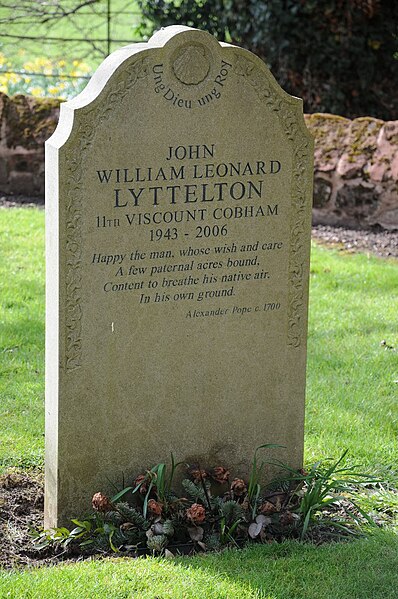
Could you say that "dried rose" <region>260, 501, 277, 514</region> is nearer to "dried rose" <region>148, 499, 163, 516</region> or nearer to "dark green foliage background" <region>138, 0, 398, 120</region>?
"dried rose" <region>148, 499, 163, 516</region>

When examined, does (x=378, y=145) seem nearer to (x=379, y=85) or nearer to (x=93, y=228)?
(x=379, y=85)

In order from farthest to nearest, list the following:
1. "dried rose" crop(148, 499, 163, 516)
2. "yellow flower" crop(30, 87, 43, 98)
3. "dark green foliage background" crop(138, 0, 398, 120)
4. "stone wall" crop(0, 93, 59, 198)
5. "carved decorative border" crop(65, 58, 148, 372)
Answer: "yellow flower" crop(30, 87, 43, 98) < "dark green foliage background" crop(138, 0, 398, 120) < "stone wall" crop(0, 93, 59, 198) < "dried rose" crop(148, 499, 163, 516) < "carved decorative border" crop(65, 58, 148, 372)

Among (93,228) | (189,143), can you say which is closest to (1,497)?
(93,228)

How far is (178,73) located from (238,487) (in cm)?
187

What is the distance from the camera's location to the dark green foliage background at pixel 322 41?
10523mm

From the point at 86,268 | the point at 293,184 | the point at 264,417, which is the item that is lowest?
the point at 264,417

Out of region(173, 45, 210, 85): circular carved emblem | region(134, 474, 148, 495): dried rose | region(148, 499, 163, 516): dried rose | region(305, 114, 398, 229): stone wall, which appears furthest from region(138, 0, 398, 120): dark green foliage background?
region(148, 499, 163, 516): dried rose

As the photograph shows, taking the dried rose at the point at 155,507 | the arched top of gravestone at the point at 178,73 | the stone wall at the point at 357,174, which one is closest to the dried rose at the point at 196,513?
the dried rose at the point at 155,507

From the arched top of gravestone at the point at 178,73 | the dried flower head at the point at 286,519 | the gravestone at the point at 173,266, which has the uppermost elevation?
the arched top of gravestone at the point at 178,73

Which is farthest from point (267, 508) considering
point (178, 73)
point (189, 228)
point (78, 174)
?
point (178, 73)

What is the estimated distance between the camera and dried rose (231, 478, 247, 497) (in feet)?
15.3

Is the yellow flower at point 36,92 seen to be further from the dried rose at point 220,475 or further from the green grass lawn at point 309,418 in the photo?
the dried rose at point 220,475

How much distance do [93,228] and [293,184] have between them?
39.1 inches

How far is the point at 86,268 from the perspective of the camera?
426cm
